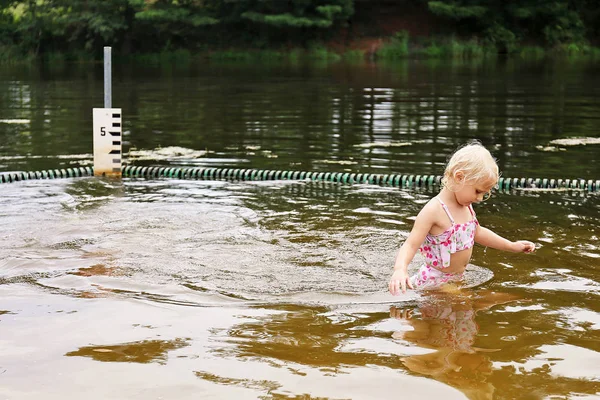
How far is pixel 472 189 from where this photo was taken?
16.8 ft

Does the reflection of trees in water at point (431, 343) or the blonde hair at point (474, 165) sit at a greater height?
the blonde hair at point (474, 165)

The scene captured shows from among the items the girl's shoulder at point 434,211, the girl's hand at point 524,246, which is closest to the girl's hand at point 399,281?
the girl's shoulder at point 434,211

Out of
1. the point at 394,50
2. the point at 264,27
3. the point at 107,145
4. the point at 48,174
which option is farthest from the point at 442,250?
the point at 264,27

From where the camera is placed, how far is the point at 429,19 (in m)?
44.8

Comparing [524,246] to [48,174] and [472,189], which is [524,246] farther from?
[48,174]

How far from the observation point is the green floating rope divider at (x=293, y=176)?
9.07 meters

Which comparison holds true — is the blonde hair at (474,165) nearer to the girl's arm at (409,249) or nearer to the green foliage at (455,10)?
the girl's arm at (409,249)

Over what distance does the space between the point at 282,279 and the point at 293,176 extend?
419cm

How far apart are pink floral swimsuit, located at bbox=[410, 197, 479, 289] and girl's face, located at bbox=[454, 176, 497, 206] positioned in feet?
0.42

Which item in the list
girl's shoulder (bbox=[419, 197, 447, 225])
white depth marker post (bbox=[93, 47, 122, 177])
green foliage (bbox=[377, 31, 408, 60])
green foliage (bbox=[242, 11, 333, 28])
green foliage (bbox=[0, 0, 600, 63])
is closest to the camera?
girl's shoulder (bbox=[419, 197, 447, 225])

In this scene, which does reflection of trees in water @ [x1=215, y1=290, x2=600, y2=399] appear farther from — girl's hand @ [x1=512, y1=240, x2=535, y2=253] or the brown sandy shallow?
girl's hand @ [x1=512, y1=240, x2=535, y2=253]

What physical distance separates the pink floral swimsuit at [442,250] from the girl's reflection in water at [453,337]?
0.42 feet

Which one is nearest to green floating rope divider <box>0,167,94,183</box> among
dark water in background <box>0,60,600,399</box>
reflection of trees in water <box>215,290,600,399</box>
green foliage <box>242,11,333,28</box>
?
dark water in background <box>0,60,600,399</box>

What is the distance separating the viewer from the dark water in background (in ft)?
12.9
